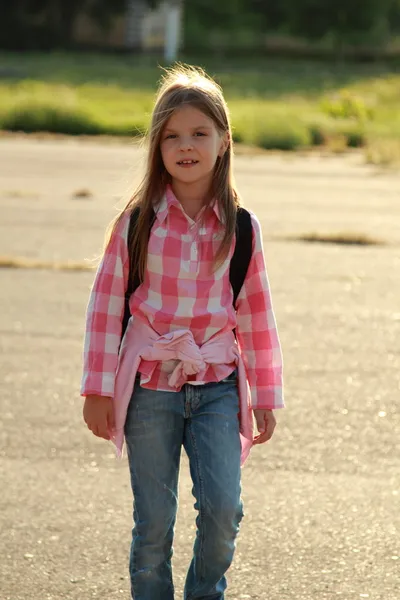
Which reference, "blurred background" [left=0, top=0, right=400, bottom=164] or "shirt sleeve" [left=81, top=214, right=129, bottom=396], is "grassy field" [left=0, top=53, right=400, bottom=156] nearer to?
"blurred background" [left=0, top=0, right=400, bottom=164]

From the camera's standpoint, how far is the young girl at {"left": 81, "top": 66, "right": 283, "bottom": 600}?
11.7 ft

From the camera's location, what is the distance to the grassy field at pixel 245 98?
2920 centimetres

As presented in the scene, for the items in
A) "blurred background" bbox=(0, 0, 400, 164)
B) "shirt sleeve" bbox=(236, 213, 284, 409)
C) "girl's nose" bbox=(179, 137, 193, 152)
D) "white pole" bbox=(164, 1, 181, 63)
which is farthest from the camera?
"white pole" bbox=(164, 1, 181, 63)

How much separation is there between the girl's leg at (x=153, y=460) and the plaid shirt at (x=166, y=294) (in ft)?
0.17

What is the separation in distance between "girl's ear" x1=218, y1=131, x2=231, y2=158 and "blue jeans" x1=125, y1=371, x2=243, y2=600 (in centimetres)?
62

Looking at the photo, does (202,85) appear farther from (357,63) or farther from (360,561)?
(357,63)

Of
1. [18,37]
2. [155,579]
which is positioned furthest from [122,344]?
[18,37]

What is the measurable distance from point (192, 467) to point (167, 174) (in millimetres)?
820

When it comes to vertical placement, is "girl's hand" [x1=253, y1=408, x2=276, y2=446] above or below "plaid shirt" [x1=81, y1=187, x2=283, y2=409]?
below

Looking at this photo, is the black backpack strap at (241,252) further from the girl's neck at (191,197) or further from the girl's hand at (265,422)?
the girl's hand at (265,422)

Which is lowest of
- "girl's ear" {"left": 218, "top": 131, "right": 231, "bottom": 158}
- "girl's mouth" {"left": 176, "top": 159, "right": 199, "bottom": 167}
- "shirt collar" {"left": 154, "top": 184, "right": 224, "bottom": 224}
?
"shirt collar" {"left": 154, "top": 184, "right": 224, "bottom": 224}

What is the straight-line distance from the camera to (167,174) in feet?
12.4

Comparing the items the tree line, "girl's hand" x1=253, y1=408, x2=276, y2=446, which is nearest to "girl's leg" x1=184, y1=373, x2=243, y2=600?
"girl's hand" x1=253, y1=408, x2=276, y2=446

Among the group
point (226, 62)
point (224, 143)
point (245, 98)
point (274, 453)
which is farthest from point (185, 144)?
point (226, 62)
